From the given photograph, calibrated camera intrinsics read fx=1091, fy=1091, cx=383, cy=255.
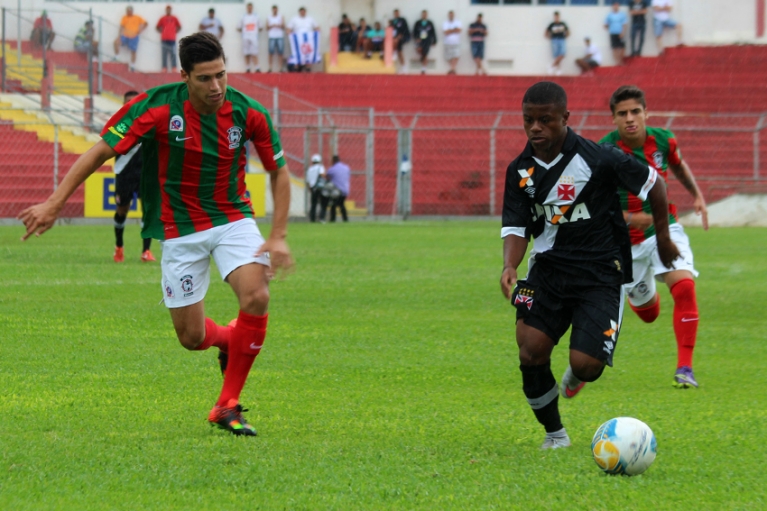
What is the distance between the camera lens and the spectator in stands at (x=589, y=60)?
36688 millimetres

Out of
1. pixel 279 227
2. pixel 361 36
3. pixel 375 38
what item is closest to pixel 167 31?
pixel 361 36

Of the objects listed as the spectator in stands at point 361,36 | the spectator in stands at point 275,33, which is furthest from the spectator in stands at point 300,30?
the spectator in stands at point 361,36

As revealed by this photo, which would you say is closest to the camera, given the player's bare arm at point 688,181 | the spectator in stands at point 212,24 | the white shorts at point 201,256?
the white shorts at point 201,256

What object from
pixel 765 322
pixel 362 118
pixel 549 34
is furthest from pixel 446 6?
pixel 765 322

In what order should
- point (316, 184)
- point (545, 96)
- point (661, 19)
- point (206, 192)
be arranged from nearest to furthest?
point (545, 96), point (206, 192), point (316, 184), point (661, 19)

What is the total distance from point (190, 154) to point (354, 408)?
182 cm

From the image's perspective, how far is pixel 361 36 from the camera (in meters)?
36.5

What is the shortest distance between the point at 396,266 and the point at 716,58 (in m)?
23.9

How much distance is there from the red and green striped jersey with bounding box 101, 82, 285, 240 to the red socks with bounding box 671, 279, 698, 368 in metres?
3.38

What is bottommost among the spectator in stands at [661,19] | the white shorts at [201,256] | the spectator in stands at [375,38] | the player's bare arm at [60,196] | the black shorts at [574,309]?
the black shorts at [574,309]

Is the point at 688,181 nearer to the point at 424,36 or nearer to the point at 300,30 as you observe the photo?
the point at 300,30

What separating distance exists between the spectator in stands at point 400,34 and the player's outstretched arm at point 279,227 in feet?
102

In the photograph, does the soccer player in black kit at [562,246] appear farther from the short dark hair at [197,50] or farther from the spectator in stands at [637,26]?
the spectator in stands at [637,26]

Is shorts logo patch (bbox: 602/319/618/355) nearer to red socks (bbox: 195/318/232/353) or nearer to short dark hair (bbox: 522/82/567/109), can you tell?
short dark hair (bbox: 522/82/567/109)
